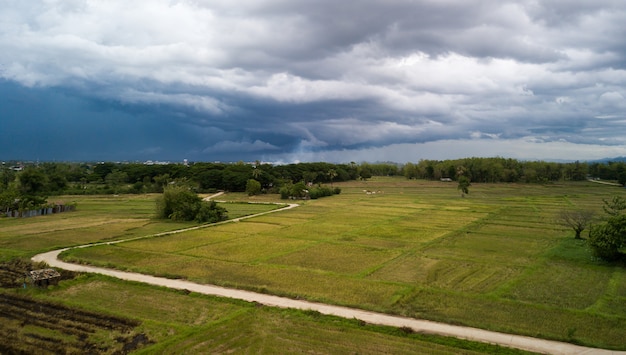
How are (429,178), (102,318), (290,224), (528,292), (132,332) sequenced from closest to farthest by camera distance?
(132,332)
(102,318)
(528,292)
(290,224)
(429,178)

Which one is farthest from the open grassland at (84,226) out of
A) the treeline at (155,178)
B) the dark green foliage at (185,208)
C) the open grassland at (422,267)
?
the treeline at (155,178)

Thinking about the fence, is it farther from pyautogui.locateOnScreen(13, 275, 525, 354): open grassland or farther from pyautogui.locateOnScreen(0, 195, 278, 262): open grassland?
pyautogui.locateOnScreen(13, 275, 525, 354): open grassland

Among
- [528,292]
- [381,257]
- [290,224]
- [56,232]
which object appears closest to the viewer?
[528,292]

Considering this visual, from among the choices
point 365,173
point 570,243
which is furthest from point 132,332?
point 365,173

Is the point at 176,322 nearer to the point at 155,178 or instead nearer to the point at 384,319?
the point at 384,319

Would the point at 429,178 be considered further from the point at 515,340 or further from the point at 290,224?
the point at 515,340
